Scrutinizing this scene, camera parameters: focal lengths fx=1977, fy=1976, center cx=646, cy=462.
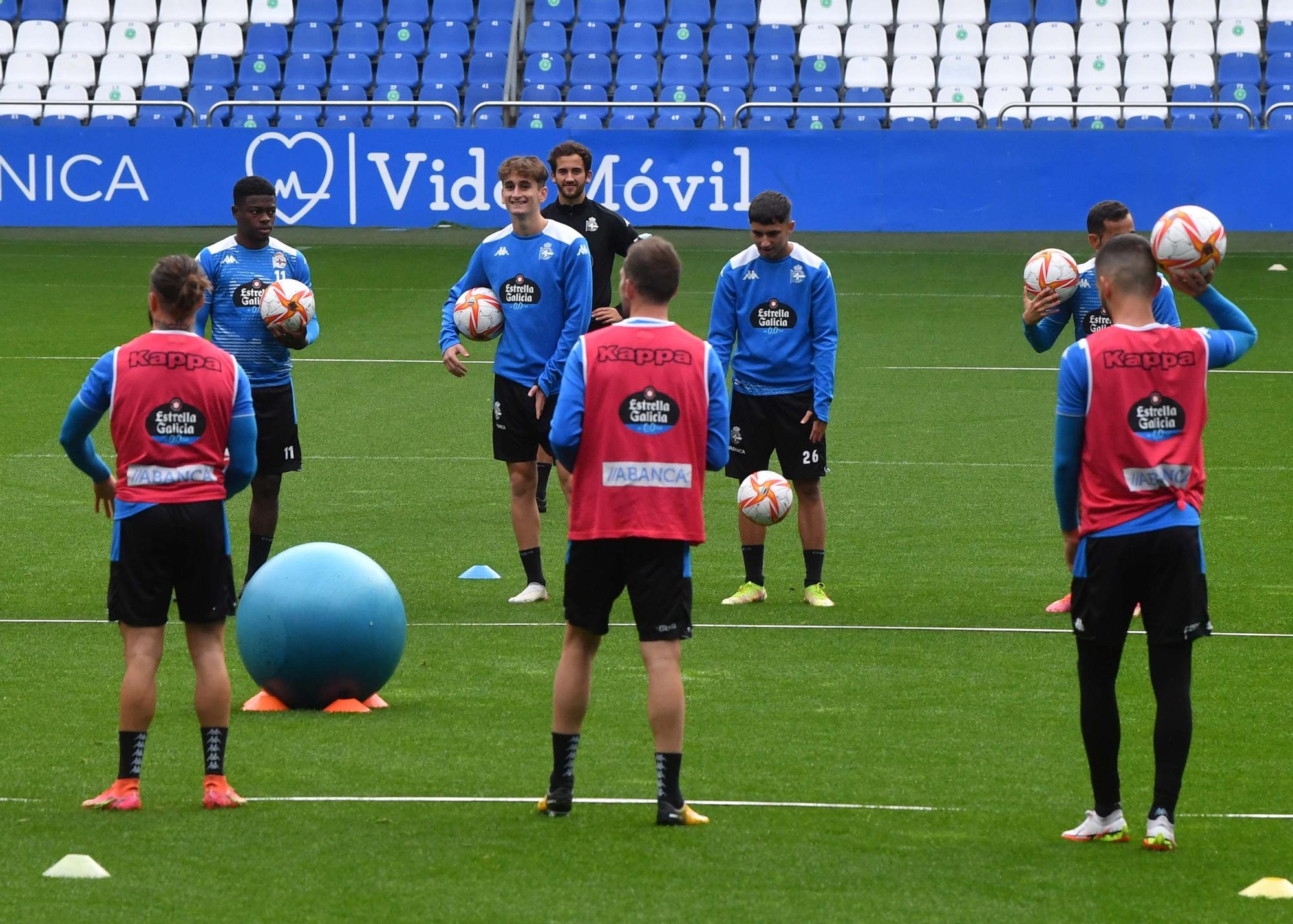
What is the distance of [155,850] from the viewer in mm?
6023

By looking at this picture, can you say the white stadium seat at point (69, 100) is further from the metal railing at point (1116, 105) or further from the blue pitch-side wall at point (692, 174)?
the metal railing at point (1116, 105)

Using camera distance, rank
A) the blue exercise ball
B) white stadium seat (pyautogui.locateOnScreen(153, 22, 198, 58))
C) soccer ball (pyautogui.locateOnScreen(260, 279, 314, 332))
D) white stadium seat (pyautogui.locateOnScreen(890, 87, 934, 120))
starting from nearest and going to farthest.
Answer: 1. the blue exercise ball
2. soccer ball (pyautogui.locateOnScreen(260, 279, 314, 332))
3. white stadium seat (pyautogui.locateOnScreen(890, 87, 934, 120))
4. white stadium seat (pyautogui.locateOnScreen(153, 22, 198, 58))

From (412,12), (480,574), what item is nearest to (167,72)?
(412,12)

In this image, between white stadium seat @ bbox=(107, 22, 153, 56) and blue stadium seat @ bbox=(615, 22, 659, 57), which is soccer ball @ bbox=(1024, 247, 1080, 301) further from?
white stadium seat @ bbox=(107, 22, 153, 56)

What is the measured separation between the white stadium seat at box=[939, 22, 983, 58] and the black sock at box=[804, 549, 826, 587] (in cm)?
1952

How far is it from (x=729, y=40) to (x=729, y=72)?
2.33 ft

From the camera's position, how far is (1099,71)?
92.5 ft

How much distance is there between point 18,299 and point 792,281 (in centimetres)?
1456

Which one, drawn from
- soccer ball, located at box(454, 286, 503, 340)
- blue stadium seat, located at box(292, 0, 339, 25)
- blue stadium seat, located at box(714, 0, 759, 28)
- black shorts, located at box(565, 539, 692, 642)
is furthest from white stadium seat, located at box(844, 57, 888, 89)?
black shorts, located at box(565, 539, 692, 642)

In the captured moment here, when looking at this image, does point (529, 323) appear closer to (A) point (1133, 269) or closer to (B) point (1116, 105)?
(A) point (1133, 269)

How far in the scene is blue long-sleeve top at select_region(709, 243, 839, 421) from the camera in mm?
10203

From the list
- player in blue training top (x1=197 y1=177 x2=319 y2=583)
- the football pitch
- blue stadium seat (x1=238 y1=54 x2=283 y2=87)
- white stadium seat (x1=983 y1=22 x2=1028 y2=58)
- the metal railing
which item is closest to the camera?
the football pitch

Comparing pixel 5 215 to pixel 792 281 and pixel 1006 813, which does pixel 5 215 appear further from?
pixel 1006 813

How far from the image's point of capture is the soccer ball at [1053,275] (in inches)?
371
